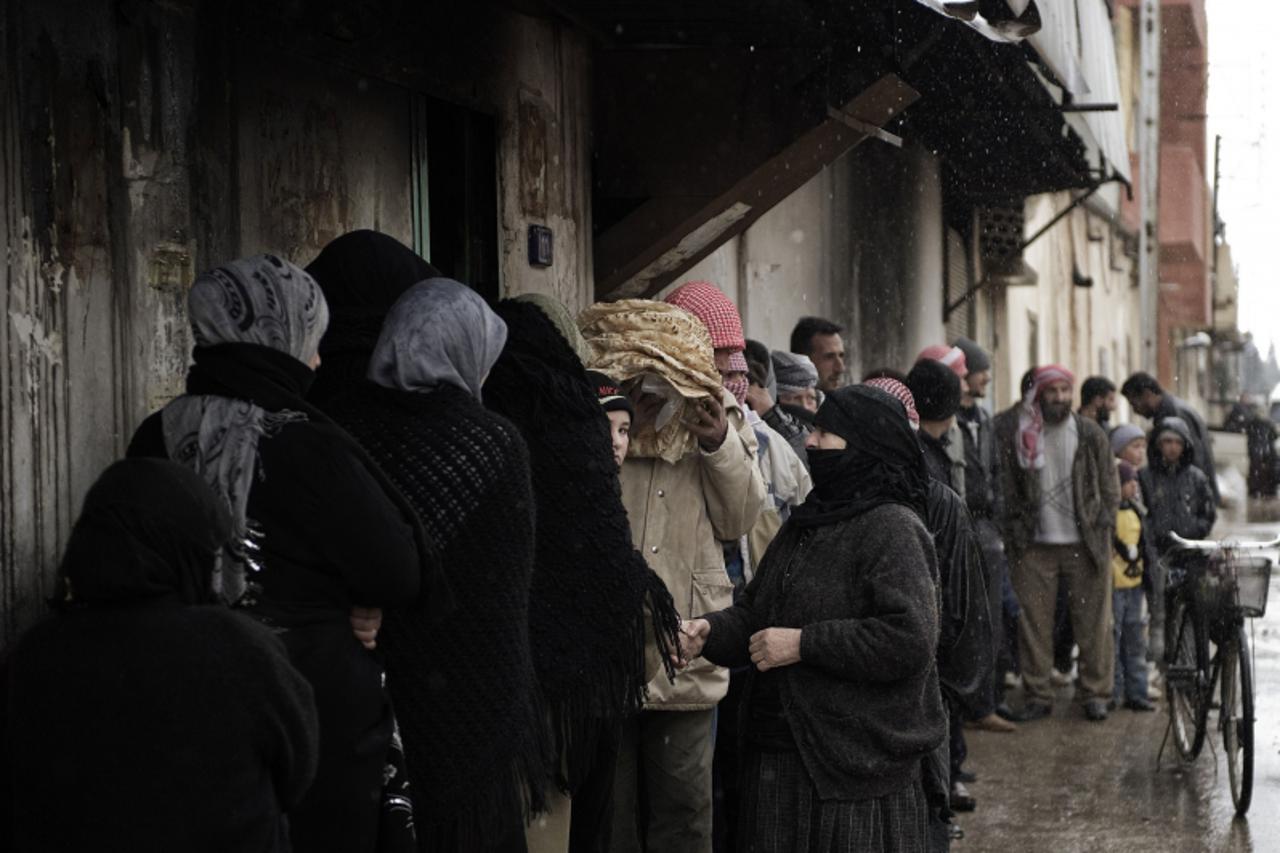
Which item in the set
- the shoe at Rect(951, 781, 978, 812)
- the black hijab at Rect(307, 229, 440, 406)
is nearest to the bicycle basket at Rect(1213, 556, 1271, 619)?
the shoe at Rect(951, 781, 978, 812)

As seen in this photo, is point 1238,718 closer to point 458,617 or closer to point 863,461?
point 863,461

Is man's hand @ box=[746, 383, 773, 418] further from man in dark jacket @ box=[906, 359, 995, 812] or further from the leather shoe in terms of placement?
the leather shoe

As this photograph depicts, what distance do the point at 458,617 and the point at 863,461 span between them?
1150 millimetres

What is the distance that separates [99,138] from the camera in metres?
4.45

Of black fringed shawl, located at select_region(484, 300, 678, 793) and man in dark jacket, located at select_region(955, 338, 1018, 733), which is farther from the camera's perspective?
man in dark jacket, located at select_region(955, 338, 1018, 733)

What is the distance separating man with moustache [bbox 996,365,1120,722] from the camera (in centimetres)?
1012

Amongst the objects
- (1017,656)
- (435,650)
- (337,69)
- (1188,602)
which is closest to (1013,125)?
(1017,656)

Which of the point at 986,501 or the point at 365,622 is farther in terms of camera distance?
the point at 986,501

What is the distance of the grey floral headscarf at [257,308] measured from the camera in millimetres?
3467

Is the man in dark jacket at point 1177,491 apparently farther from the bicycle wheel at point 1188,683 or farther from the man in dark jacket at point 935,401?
the man in dark jacket at point 935,401

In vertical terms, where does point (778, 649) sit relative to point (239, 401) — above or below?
below

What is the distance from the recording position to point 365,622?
351 cm

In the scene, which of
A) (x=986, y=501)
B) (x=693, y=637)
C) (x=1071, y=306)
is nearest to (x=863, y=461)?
(x=693, y=637)

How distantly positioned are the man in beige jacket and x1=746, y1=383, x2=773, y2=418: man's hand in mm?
1698
